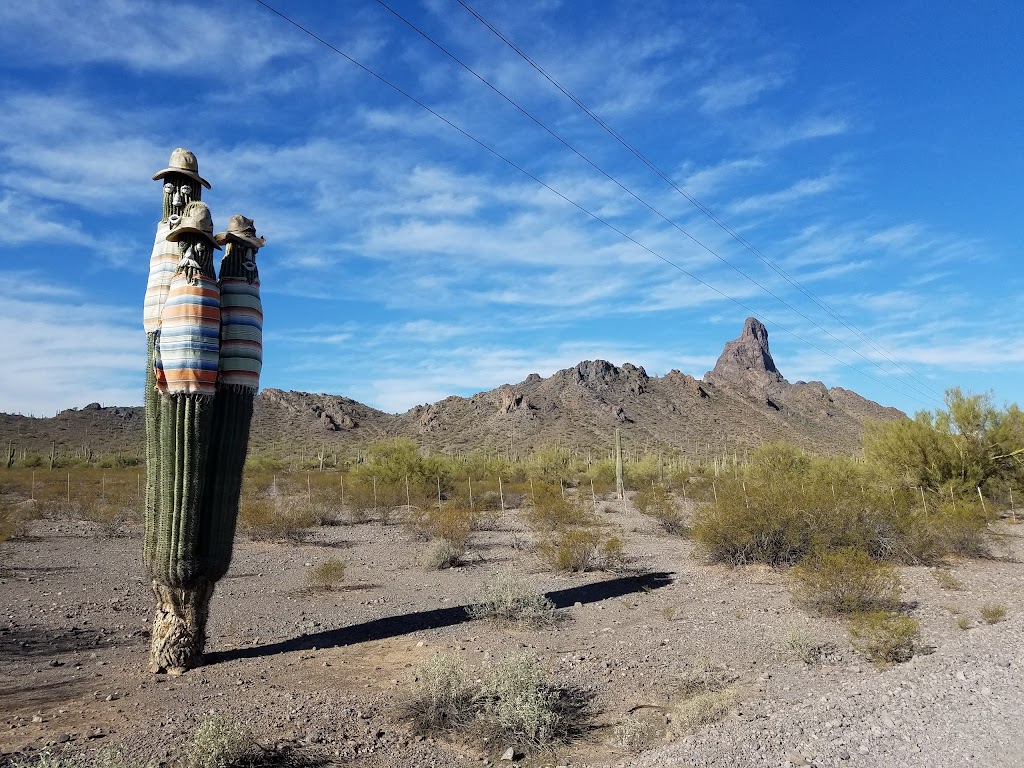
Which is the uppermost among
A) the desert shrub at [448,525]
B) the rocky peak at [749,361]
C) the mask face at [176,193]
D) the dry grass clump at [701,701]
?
the rocky peak at [749,361]

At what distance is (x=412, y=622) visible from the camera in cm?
1173

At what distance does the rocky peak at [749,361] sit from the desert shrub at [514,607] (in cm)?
10376

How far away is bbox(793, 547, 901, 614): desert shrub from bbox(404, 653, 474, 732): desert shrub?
678 centimetres

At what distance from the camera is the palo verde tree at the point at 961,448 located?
24656 millimetres

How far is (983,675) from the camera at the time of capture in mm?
7117

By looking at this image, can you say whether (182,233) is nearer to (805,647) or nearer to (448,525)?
(805,647)

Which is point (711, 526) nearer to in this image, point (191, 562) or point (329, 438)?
point (191, 562)

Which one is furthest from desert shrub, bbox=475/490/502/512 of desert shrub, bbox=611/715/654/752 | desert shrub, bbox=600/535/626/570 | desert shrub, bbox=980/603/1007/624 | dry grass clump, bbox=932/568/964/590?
desert shrub, bbox=611/715/654/752

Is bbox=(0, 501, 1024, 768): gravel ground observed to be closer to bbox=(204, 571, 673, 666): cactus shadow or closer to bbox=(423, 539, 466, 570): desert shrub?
bbox=(204, 571, 673, 666): cactus shadow

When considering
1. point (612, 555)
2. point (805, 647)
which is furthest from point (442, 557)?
point (805, 647)

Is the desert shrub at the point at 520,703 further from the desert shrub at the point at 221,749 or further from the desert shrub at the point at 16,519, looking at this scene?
the desert shrub at the point at 16,519

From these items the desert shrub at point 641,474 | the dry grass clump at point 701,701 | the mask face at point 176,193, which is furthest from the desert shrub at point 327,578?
the desert shrub at point 641,474

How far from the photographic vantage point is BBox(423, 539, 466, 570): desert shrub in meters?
16.6

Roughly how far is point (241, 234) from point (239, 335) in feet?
4.60
